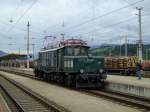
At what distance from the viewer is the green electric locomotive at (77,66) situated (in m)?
27.7

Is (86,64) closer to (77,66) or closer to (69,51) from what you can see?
(77,66)

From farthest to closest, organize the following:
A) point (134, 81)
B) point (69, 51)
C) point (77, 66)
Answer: point (134, 81) < point (69, 51) < point (77, 66)

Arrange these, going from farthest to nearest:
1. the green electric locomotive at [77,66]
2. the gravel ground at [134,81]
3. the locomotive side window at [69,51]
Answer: the locomotive side window at [69,51], the green electric locomotive at [77,66], the gravel ground at [134,81]

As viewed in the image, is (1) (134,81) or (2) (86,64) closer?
(2) (86,64)

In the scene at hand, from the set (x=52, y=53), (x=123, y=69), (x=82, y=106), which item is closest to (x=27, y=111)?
(x=82, y=106)

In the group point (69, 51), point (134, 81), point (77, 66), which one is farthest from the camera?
point (134, 81)

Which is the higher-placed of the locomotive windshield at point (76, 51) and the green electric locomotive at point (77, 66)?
the locomotive windshield at point (76, 51)

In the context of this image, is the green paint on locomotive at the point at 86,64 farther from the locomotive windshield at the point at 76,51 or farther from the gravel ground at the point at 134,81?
the gravel ground at the point at 134,81

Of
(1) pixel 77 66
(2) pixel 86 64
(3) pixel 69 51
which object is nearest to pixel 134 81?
(2) pixel 86 64

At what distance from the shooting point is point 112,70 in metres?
54.5

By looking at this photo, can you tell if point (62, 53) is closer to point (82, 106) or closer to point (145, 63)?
point (82, 106)

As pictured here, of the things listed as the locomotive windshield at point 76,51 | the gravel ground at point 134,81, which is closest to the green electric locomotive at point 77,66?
the locomotive windshield at point 76,51

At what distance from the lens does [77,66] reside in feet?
91.0

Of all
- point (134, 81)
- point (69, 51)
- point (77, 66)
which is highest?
point (69, 51)
